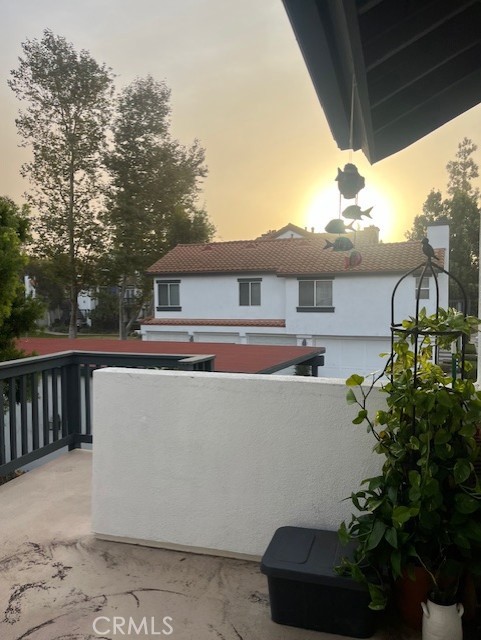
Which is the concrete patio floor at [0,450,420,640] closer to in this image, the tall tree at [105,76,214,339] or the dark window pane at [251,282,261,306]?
the dark window pane at [251,282,261,306]

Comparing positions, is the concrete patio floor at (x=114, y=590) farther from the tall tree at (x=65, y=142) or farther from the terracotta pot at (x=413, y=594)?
the tall tree at (x=65, y=142)

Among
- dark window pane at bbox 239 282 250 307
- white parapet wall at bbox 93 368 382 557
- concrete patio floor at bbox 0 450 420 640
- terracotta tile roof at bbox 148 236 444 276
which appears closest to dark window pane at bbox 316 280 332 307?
terracotta tile roof at bbox 148 236 444 276

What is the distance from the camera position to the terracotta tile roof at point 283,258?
1631 centimetres

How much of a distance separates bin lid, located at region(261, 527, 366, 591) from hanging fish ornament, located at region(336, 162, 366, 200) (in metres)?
2.15

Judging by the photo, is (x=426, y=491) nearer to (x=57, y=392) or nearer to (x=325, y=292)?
(x=57, y=392)

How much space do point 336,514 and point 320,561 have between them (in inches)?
11.3

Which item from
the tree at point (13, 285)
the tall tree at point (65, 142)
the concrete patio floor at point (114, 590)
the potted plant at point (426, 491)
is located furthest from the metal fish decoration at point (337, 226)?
the tall tree at point (65, 142)

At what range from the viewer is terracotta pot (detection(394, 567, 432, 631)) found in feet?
5.26

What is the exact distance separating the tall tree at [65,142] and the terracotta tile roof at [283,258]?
3.92 meters

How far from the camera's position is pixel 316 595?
1.66m

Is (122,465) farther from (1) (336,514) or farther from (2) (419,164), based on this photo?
(2) (419,164)

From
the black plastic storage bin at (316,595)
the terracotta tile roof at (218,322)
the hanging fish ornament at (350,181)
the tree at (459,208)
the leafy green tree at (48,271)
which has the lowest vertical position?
the black plastic storage bin at (316,595)

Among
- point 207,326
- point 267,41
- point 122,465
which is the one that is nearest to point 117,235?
point 207,326

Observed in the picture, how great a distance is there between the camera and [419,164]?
14.2 meters
